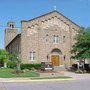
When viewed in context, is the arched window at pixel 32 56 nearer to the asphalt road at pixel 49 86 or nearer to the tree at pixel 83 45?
the tree at pixel 83 45

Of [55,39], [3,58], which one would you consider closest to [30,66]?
[55,39]

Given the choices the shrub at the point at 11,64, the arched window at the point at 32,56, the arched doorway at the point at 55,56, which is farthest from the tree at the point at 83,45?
the shrub at the point at 11,64

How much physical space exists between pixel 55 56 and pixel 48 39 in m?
3.45

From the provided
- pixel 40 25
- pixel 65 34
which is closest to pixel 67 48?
pixel 65 34

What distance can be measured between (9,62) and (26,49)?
6.17 meters

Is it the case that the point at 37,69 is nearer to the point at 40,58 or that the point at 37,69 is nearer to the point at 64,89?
the point at 40,58

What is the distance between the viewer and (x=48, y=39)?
187 feet

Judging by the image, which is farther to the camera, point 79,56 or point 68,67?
point 68,67

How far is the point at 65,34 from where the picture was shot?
5834cm

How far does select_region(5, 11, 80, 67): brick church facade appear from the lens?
55750 millimetres

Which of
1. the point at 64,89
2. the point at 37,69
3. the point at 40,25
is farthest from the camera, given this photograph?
the point at 40,25

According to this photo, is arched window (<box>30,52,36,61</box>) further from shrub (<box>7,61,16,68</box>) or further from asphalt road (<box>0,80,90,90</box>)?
asphalt road (<box>0,80,90,90</box>)

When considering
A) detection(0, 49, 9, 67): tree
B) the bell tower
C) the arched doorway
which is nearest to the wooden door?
the arched doorway

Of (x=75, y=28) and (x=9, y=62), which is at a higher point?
(x=75, y=28)
